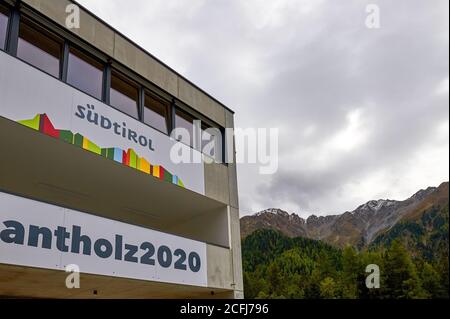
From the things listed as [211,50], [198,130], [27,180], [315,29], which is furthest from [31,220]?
[315,29]

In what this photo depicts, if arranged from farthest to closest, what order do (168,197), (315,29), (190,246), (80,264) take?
(315,29) < (168,197) < (190,246) < (80,264)

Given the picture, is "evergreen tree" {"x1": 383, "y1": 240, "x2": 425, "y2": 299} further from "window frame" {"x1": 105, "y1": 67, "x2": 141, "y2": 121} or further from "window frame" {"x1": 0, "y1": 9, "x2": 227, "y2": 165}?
"window frame" {"x1": 105, "y1": 67, "x2": 141, "y2": 121}

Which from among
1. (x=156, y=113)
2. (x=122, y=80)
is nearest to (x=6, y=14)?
(x=122, y=80)

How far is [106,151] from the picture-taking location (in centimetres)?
1014

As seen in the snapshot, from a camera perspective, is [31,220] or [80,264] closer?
[31,220]

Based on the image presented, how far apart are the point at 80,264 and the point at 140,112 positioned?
4.41m

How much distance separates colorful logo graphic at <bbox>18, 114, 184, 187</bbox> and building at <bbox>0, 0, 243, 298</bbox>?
3 centimetres

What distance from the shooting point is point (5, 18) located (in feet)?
29.0

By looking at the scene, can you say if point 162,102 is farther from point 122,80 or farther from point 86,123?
point 86,123

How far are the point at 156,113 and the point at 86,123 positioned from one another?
115 inches

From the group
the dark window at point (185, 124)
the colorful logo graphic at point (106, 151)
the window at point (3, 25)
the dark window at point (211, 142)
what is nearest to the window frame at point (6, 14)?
the window at point (3, 25)

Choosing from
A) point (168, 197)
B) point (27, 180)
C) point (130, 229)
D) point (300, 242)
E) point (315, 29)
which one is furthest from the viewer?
point (300, 242)

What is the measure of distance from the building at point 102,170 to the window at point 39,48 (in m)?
0.03

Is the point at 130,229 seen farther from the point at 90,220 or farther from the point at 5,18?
the point at 5,18
